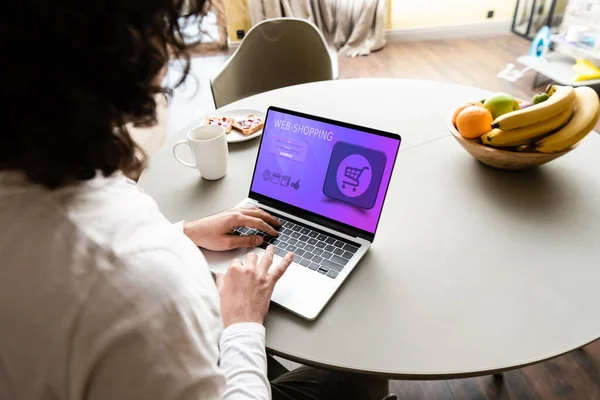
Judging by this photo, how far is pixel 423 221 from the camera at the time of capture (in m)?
0.93

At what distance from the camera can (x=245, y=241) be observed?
87cm

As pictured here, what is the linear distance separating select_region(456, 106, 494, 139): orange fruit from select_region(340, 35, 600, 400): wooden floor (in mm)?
577

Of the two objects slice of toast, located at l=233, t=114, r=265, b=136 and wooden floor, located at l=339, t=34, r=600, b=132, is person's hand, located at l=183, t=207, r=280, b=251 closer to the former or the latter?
slice of toast, located at l=233, t=114, r=265, b=136

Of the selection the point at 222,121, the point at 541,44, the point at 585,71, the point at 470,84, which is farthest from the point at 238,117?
the point at 541,44

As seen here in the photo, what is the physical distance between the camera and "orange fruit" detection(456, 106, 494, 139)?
3.26 feet

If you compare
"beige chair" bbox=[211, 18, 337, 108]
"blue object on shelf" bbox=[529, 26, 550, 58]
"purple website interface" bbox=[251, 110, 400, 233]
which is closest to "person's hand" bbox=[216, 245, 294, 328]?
"purple website interface" bbox=[251, 110, 400, 233]

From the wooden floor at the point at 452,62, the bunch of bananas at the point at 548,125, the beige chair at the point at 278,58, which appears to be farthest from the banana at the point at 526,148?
the wooden floor at the point at 452,62

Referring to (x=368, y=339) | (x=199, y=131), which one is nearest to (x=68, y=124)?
(x=368, y=339)

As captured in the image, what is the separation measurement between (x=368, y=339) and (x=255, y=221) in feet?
1.08

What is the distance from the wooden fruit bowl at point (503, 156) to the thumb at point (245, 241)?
53 cm

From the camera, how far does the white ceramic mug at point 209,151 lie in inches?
41.4

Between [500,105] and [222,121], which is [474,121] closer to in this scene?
[500,105]

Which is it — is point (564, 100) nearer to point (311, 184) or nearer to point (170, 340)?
point (311, 184)

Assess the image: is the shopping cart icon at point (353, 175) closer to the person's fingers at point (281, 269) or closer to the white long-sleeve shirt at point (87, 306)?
the person's fingers at point (281, 269)
